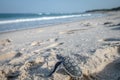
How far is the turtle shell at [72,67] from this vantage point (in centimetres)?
199

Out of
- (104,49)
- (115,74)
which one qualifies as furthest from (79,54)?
(115,74)

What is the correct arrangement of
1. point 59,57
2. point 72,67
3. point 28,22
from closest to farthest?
point 72,67 → point 59,57 → point 28,22

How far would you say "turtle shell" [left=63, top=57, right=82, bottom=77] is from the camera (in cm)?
199

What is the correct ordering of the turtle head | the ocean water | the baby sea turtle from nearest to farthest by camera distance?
the baby sea turtle
the turtle head
the ocean water

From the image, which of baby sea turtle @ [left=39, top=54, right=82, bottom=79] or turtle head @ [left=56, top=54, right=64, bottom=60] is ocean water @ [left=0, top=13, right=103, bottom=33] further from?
baby sea turtle @ [left=39, top=54, right=82, bottom=79]

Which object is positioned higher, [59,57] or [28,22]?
[59,57]

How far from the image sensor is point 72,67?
2.10 meters

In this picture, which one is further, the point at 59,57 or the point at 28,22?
the point at 28,22

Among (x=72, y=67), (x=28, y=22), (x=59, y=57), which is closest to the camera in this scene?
(x=72, y=67)

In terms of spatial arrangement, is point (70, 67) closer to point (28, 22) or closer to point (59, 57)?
point (59, 57)

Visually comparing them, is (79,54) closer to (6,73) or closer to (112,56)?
(112,56)

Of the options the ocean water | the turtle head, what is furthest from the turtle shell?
the ocean water

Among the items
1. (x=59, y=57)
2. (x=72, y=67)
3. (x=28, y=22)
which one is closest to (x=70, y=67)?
(x=72, y=67)

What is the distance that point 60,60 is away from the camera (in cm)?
239
